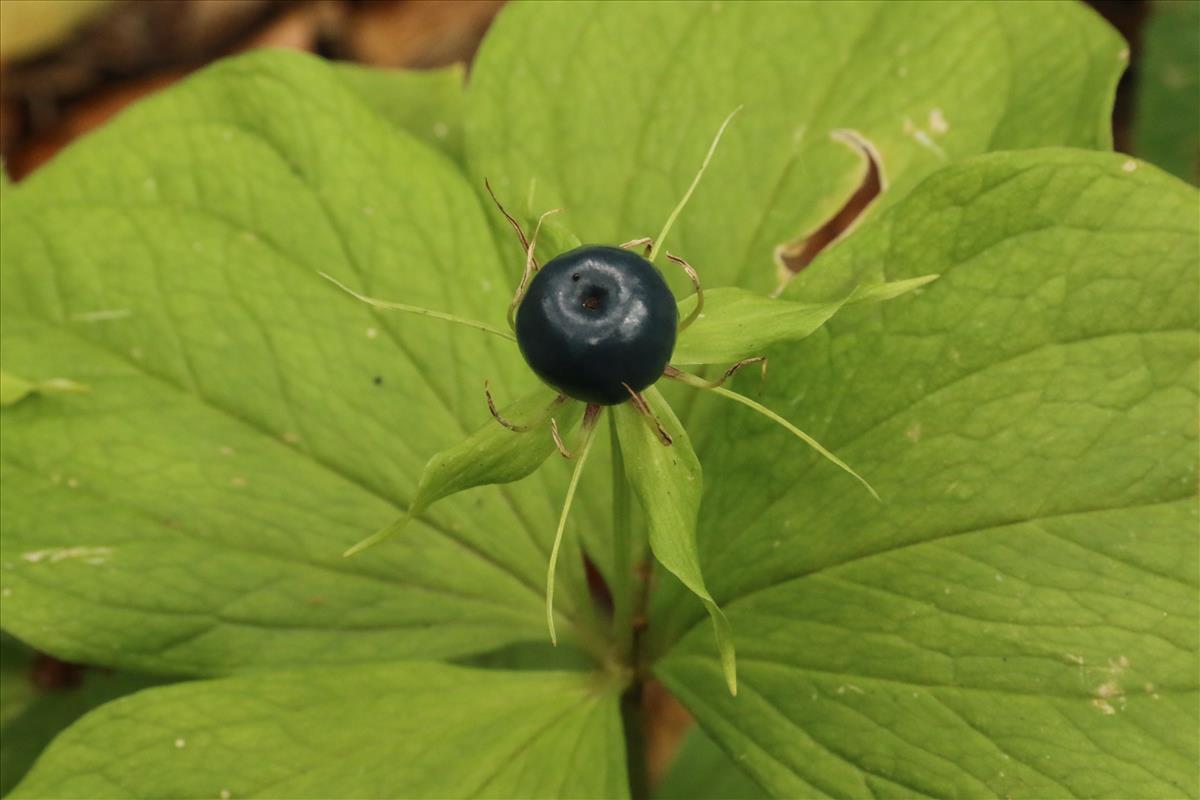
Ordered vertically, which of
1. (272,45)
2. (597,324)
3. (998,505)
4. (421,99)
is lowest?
(998,505)

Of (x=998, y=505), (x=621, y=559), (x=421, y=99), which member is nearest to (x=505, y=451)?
(x=621, y=559)

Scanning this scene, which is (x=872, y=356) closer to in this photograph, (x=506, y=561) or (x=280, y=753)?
(x=506, y=561)

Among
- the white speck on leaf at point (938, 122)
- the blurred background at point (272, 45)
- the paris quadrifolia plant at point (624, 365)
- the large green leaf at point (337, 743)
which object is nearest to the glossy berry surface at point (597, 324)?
the paris quadrifolia plant at point (624, 365)

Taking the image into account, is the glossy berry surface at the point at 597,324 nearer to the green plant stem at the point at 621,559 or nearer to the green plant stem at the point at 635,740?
the green plant stem at the point at 621,559

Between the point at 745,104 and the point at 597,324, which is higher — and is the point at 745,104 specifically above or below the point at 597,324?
above

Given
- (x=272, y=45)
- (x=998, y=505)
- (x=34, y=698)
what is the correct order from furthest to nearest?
(x=272, y=45) < (x=34, y=698) < (x=998, y=505)

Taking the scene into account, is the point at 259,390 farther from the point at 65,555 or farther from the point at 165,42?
the point at 165,42

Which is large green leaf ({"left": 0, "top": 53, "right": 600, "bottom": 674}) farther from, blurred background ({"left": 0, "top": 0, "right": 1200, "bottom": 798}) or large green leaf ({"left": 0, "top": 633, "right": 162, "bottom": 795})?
blurred background ({"left": 0, "top": 0, "right": 1200, "bottom": 798})
